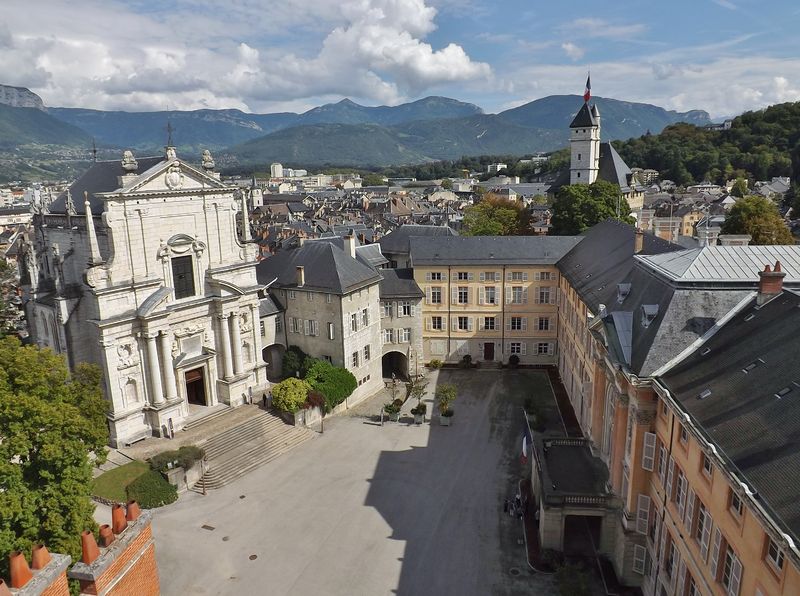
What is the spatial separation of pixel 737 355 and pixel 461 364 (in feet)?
123

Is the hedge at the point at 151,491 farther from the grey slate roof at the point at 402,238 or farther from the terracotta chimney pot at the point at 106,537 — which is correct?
the grey slate roof at the point at 402,238

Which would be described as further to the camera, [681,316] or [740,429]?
[681,316]

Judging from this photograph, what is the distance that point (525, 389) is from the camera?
5291 centimetres

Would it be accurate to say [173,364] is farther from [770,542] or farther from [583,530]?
[770,542]

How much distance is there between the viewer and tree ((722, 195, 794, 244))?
216ft

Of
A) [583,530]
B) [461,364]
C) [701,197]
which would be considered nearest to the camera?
[583,530]

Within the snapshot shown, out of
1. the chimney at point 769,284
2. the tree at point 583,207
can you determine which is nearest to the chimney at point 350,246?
the chimney at point 769,284

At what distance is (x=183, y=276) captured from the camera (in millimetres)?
42438

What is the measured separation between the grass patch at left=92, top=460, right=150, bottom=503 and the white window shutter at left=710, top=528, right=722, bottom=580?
31334 millimetres

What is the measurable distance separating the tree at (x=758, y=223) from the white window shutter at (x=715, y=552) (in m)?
56.4

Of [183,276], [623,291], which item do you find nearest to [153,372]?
[183,276]

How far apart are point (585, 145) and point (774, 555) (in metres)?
106

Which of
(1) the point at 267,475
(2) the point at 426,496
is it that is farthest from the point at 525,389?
(1) the point at 267,475

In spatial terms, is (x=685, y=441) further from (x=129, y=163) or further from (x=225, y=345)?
(x=129, y=163)
